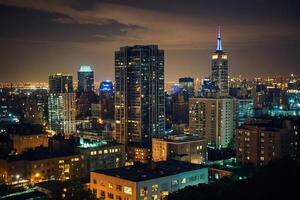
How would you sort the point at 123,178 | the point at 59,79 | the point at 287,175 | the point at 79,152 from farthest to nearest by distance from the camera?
the point at 59,79 → the point at 79,152 → the point at 123,178 → the point at 287,175

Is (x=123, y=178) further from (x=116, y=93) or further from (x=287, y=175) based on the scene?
(x=116, y=93)

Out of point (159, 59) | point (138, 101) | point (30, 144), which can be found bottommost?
point (30, 144)

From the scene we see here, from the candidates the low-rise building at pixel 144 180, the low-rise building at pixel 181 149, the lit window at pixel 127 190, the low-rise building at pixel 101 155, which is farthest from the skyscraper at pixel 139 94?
the lit window at pixel 127 190

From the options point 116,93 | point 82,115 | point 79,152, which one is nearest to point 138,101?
point 116,93

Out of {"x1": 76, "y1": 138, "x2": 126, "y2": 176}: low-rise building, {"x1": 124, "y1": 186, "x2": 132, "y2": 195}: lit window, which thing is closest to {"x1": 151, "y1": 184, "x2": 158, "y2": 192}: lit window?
{"x1": 124, "y1": 186, "x2": 132, "y2": 195}: lit window

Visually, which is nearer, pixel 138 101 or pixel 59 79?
pixel 138 101

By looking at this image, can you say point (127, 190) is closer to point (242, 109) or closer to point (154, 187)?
point (154, 187)

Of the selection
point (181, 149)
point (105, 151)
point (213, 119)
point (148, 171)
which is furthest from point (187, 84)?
point (148, 171)

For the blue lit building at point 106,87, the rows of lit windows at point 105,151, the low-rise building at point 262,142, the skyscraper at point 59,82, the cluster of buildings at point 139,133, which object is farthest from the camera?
the blue lit building at point 106,87

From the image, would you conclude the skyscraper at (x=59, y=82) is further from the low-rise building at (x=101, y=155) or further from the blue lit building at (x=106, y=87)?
the low-rise building at (x=101, y=155)
